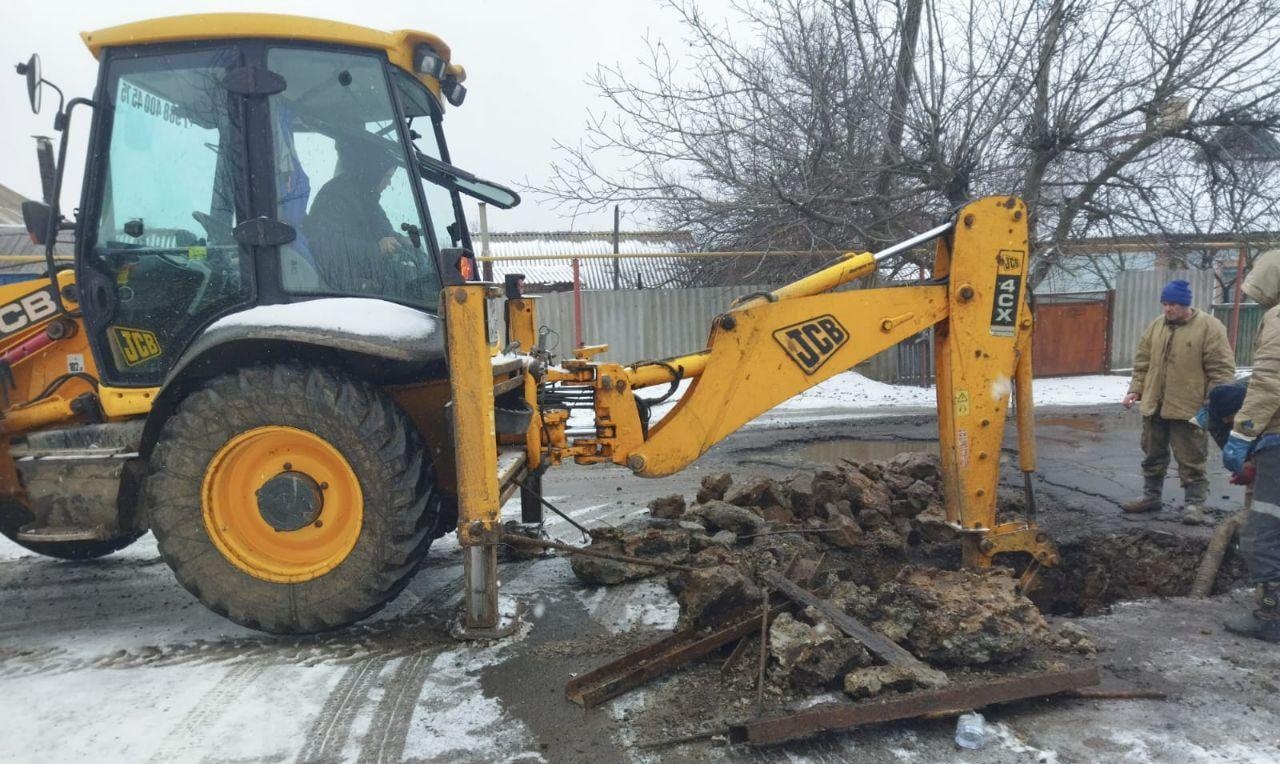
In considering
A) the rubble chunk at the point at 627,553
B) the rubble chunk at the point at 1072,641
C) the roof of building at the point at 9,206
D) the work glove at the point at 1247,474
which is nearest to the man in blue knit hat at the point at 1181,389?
the work glove at the point at 1247,474

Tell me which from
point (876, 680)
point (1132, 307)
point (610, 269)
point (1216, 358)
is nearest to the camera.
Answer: point (876, 680)

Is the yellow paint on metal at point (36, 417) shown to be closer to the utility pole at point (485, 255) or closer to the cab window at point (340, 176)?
the cab window at point (340, 176)

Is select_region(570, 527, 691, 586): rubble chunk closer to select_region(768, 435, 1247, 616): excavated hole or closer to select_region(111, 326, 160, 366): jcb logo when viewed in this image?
select_region(768, 435, 1247, 616): excavated hole

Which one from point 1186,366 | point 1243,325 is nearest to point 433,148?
point 1186,366

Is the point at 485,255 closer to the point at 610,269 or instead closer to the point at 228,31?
the point at 610,269

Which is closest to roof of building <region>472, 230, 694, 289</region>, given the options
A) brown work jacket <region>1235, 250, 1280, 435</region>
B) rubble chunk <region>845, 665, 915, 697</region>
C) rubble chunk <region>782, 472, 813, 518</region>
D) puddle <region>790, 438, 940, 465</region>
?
puddle <region>790, 438, 940, 465</region>

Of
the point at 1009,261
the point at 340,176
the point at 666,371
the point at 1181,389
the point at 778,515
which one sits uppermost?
the point at 340,176

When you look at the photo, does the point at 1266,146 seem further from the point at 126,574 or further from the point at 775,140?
the point at 126,574

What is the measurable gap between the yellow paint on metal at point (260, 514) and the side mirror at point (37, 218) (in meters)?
1.53

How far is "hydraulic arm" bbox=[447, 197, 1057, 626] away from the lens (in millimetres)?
3787

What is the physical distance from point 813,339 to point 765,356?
0.81 ft

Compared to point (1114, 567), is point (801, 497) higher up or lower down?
higher up

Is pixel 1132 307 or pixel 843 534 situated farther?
pixel 1132 307

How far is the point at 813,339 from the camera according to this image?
3.83 m
